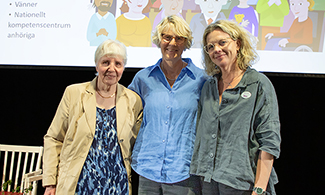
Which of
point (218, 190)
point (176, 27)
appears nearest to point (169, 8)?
point (176, 27)

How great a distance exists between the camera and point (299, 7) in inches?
101

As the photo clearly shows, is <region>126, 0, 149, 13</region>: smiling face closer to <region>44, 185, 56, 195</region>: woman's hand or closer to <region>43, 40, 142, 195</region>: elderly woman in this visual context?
<region>43, 40, 142, 195</region>: elderly woman

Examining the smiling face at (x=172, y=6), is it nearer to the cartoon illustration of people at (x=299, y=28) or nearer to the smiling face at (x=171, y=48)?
the cartoon illustration of people at (x=299, y=28)

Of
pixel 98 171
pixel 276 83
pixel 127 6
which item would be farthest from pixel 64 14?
pixel 276 83

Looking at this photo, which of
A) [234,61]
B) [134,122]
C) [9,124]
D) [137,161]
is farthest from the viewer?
[9,124]

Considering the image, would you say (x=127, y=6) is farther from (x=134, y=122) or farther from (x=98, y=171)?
(x=98, y=171)

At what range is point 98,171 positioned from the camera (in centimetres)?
166

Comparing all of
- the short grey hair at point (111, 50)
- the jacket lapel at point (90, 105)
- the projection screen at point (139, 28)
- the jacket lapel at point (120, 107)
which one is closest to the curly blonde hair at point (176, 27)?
the short grey hair at point (111, 50)

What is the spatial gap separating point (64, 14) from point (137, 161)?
1.98 meters

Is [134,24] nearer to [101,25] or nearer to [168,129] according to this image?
[101,25]

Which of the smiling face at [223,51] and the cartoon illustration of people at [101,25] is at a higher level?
the cartoon illustration of people at [101,25]

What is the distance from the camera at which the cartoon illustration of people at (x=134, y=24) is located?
109 inches

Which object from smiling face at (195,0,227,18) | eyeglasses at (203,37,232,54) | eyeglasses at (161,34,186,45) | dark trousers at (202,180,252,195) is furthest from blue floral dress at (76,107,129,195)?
smiling face at (195,0,227,18)

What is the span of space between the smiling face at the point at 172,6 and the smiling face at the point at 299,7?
1.06m
